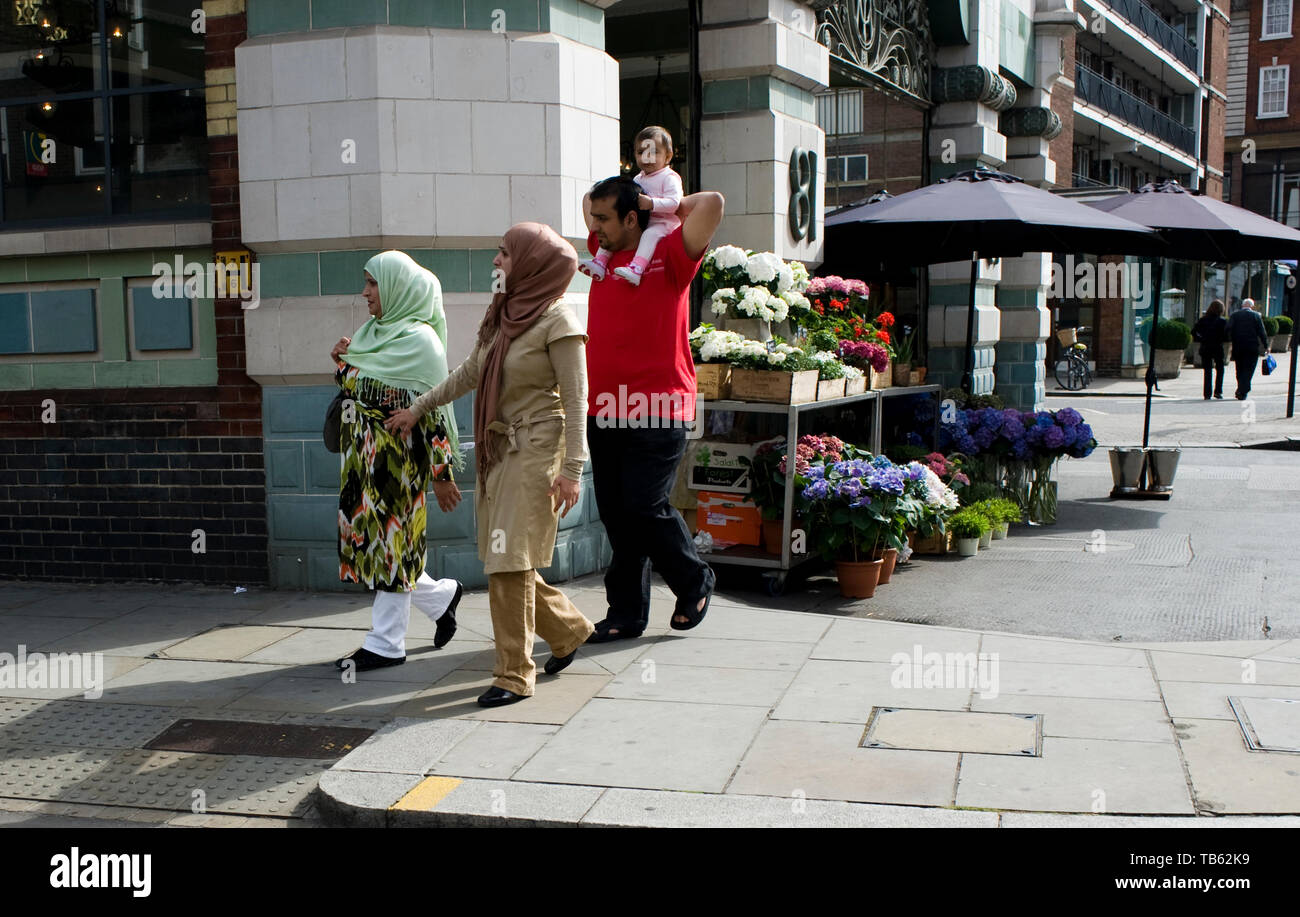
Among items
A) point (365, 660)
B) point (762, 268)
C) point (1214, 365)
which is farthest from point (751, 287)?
point (1214, 365)

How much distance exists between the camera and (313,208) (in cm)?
726

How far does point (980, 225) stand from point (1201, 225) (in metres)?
2.49

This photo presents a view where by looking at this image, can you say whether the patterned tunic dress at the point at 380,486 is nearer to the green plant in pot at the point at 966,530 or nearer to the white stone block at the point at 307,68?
the white stone block at the point at 307,68

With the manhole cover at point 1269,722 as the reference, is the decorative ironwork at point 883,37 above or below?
above

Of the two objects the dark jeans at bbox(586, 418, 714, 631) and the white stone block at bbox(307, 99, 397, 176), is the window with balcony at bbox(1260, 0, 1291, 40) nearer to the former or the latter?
the white stone block at bbox(307, 99, 397, 176)

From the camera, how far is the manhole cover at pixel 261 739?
16.1ft

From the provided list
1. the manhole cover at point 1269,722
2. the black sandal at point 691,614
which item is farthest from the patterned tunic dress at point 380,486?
the manhole cover at point 1269,722

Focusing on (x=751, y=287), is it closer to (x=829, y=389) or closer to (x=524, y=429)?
(x=829, y=389)

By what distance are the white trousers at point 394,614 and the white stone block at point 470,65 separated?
2.83 metres

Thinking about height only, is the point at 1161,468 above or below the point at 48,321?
below

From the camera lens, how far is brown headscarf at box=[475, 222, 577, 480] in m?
5.09

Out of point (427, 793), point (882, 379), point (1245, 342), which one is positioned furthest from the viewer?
point (1245, 342)

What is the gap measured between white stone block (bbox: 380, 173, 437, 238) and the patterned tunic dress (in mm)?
1597

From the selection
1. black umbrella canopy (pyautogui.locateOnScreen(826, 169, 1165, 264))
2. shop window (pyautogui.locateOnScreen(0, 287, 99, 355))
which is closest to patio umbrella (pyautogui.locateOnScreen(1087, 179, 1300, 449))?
black umbrella canopy (pyautogui.locateOnScreen(826, 169, 1165, 264))
